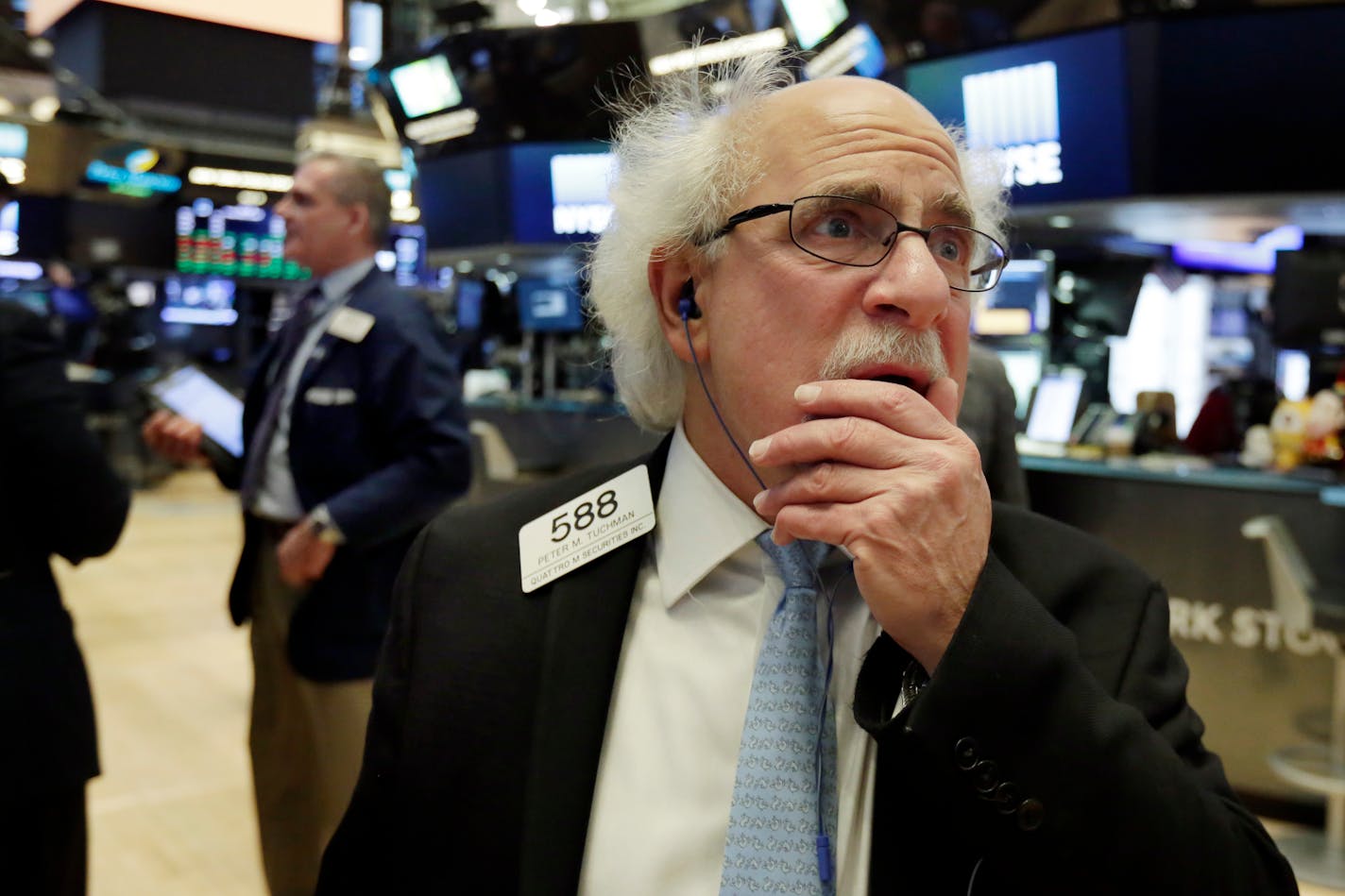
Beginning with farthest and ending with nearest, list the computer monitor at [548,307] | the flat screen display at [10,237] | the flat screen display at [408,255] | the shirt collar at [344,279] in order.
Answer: the flat screen display at [408,255] → the flat screen display at [10,237] → the computer monitor at [548,307] → the shirt collar at [344,279]

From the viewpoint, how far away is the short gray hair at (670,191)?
3.81 ft

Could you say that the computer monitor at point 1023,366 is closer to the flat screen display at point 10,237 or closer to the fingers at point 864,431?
the fingers at point 864,431

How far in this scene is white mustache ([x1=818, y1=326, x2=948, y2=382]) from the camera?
1.03 metres

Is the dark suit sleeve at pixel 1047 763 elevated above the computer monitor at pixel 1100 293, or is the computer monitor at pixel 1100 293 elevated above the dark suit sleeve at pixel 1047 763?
the computer monitor at pixel 1100 293

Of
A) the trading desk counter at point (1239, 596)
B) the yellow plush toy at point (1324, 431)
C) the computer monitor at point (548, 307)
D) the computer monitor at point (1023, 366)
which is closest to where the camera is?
the trading desk counter at point (1239, 596)

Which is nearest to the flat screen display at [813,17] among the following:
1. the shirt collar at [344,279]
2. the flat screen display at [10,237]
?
the shirt collar at [344,279]

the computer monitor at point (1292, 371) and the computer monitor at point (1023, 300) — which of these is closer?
the computer monitor at point (1023, 300)

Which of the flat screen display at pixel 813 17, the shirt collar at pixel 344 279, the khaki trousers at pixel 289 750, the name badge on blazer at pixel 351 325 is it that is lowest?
the khaki trousers at pixel 289 750

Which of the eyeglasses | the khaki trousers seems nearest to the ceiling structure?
the eyeglasses

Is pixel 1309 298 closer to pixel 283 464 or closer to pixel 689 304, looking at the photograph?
pixel 283 464

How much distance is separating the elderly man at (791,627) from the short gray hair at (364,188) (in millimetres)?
1791

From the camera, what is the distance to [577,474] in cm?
136

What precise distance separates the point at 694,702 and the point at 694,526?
19cm

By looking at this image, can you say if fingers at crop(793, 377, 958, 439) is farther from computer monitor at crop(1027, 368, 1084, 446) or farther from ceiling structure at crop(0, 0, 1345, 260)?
computer monitor at crop(1027, 368, 1084, 446)
